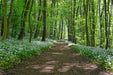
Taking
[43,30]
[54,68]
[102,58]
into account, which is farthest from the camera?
[43,30]

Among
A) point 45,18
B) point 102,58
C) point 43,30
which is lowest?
point 102,58

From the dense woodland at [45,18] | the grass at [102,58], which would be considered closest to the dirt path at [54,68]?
the grass at [102,58]

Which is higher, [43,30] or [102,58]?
[43,30]

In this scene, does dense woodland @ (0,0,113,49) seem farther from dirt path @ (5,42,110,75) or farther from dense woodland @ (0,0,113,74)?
dirt path @ (5,42,110,75)

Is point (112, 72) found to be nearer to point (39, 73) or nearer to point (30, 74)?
point (39, 73)

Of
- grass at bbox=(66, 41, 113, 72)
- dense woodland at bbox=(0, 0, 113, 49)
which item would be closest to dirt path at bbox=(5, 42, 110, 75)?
grass at bbox=(66, 41, 113, 72)

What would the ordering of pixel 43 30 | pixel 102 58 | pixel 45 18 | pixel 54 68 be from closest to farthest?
pixel 54 68 → pixel 102 58 → pixel 45 18 → pixel 43 30

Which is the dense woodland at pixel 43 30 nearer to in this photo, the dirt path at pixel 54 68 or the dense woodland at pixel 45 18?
the dense woodland at pixel 45 18

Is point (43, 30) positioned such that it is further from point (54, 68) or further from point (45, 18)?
point (54, 68)

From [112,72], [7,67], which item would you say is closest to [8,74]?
[7,67]

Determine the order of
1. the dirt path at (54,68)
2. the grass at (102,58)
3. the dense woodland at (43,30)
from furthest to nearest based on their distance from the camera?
the dense woodland at (43,30) < the grass at (102,58) < the dirt path at (54,68)

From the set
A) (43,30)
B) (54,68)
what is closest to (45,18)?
(43,30)

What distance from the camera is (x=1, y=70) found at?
4.57m

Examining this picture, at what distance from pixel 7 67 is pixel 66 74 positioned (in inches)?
112
